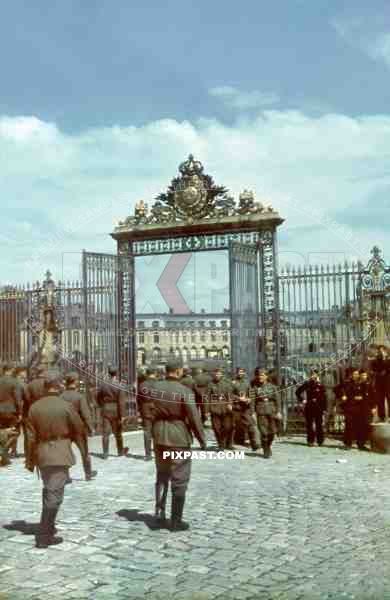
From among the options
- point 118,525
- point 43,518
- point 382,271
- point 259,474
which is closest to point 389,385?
point 382,271

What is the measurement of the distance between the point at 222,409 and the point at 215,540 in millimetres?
6604

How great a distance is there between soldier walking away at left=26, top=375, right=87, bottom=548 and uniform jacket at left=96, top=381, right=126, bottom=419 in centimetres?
526

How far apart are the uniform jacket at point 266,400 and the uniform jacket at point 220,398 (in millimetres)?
622

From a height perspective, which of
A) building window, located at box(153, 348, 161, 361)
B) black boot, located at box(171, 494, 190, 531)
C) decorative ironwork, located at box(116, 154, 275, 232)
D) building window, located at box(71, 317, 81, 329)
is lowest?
black boot, located at box(171, 494, 190, 531)

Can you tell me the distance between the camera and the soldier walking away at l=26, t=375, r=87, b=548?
6.91m

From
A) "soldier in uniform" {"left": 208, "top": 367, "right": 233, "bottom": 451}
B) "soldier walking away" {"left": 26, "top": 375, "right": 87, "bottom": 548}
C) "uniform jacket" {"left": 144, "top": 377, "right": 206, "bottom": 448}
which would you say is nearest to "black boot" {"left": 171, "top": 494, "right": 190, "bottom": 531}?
"uniform jacket" {"left": 144, "top": 377, "right": 206, "bottom": 448}

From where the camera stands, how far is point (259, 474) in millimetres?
10992

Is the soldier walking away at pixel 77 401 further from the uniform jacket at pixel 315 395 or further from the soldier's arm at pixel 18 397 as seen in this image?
the uniform jacket at pixel 315 395

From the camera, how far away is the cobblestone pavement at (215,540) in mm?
5609

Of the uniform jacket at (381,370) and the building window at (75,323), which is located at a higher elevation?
the building window at (75,323)

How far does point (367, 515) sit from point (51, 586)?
13.0ft

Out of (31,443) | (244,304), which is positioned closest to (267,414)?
(244,304)

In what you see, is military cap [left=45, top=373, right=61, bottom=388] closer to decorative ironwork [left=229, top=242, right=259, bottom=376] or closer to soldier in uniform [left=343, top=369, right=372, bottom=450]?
soldier in uniform [left=343, top=369, right=372, bottom=450]

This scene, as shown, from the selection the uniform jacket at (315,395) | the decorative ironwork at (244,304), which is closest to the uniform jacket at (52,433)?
the uniform jacket at (315,395)
